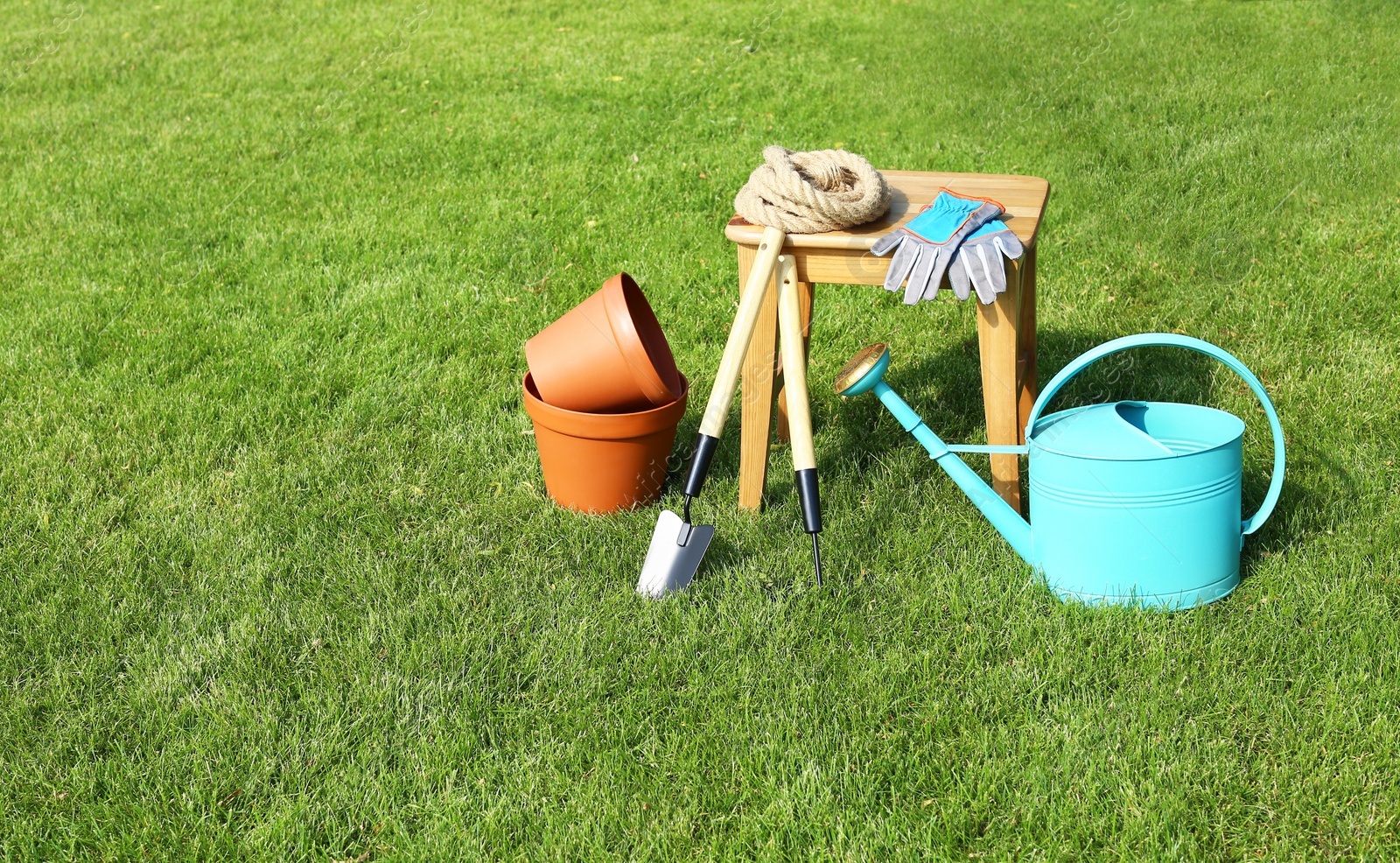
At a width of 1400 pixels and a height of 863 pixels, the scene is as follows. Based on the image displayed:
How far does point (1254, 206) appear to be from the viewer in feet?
17.2

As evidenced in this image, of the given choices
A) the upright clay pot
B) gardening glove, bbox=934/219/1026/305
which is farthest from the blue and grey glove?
the upright clay pot

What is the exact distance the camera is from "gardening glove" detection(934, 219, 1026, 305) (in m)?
2.73

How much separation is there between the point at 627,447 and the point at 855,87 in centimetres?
476

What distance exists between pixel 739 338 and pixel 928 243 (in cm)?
53

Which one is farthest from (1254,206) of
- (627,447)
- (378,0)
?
(378,0)

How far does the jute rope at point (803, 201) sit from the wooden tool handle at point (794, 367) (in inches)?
4.5

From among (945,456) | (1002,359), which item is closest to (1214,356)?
(1002,359)

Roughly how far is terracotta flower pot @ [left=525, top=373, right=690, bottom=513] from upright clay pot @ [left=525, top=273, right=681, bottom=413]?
0.05 metres

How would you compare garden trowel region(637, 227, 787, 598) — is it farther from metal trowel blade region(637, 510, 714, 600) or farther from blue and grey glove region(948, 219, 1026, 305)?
blue and grey glove region(948, 219, 1026, 305)

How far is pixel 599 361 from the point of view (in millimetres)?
3139

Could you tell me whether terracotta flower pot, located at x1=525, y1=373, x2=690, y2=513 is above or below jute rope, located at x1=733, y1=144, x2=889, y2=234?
below

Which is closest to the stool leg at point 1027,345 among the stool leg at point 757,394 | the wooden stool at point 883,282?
the wooden stool at point 883,282

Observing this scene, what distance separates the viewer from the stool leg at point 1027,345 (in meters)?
3.44

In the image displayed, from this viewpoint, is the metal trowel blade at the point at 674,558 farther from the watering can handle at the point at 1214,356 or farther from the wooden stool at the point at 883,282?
the watering can handle at the point at 1214,356
